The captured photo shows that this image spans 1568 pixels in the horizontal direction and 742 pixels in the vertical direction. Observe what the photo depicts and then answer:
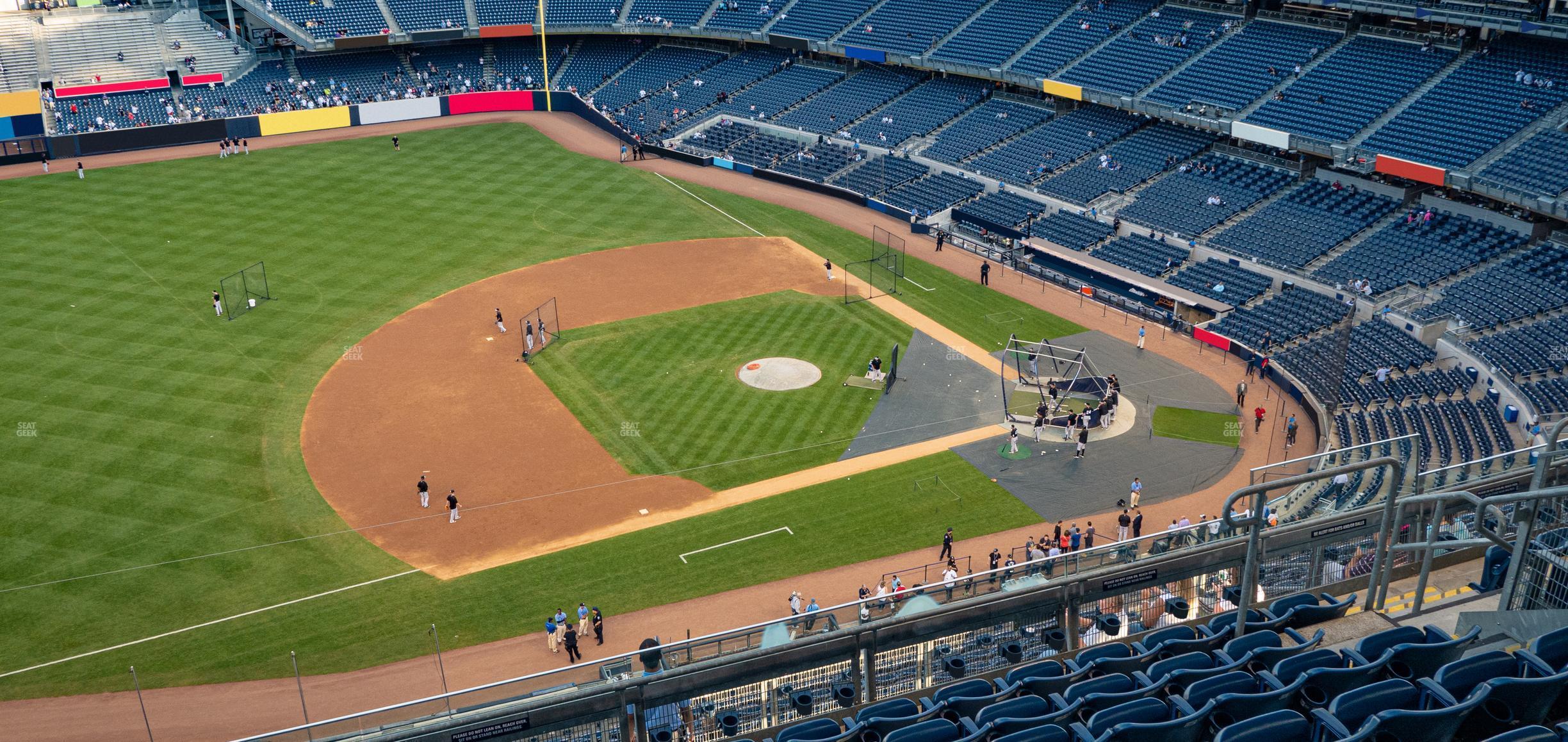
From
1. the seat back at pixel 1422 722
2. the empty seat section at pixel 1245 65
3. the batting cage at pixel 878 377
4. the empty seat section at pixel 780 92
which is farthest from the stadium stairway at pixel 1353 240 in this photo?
the seat back at pixel 1422 722

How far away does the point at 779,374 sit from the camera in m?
46.1

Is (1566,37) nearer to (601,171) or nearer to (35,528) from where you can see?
(601,171)

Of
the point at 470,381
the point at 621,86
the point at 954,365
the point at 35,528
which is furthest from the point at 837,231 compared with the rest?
the point at 35,528

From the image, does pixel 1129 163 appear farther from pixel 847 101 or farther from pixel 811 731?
pixel 811 731

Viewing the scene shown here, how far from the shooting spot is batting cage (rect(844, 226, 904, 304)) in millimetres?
54219

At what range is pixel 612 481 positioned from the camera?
3853 cm

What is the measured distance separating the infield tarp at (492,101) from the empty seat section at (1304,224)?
162ft

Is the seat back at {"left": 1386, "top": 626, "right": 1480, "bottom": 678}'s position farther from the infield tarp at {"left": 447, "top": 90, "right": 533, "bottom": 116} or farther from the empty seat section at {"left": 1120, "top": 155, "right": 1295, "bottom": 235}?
the infield tarp at {"left": 447, "top": 90, "right": 533, "bottom": 116}

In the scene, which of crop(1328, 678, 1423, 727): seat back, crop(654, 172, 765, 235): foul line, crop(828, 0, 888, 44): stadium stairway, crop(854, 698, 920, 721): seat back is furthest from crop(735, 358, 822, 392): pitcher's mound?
crop(828, 0, 888, 44): stadium stairway

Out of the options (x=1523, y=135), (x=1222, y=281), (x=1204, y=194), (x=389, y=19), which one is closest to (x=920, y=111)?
(x=1204, y=194)

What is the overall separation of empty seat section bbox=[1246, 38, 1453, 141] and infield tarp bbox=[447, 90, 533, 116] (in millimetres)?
49016

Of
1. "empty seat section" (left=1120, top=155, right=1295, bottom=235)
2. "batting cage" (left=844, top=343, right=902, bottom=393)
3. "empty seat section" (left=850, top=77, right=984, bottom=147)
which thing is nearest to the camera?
"batting cage" (left=844, top=343, right=902, bottom=393)

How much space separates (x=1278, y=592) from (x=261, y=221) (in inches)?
2140

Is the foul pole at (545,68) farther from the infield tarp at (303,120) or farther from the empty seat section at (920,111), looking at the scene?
the empty seat section at (920,111)
